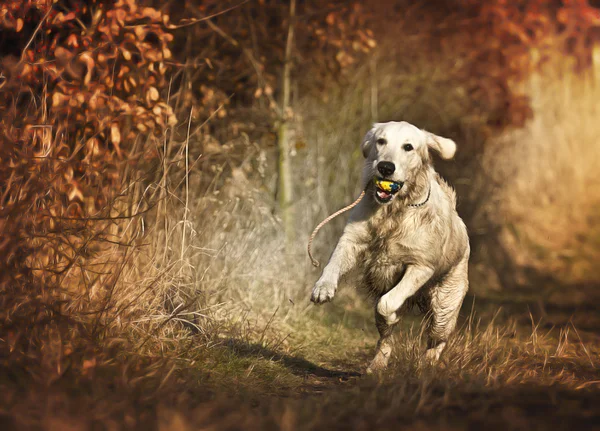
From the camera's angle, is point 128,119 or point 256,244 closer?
point 128,119

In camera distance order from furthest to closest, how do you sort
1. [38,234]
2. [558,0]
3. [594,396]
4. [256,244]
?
[558,0] → [256,244] → [38,234] → [594,396]

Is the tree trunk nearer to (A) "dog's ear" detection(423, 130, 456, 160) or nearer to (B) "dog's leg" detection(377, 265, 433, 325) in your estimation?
(A) "dog's ear" detection(423, 130, 456, 160)

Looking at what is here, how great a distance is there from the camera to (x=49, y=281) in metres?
4.42

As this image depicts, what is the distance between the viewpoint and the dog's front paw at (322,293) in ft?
14.3

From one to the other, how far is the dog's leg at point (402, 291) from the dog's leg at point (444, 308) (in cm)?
50

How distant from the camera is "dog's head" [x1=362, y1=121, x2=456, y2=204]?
4758mm

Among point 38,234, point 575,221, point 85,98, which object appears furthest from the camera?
point 575,221

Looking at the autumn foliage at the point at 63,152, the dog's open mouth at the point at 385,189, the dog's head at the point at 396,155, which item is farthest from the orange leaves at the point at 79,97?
the dog's open mouth at the point at 385,189

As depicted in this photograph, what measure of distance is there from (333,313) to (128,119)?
259 centimetres

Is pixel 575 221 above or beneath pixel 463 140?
beneath

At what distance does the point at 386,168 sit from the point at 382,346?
1161 millimetres

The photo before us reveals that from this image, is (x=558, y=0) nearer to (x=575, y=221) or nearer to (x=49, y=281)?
(x=575, y=221)

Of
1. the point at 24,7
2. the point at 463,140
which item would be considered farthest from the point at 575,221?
the point at 24,7

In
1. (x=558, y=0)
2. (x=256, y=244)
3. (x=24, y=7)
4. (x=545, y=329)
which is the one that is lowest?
(x=545, y=329)
